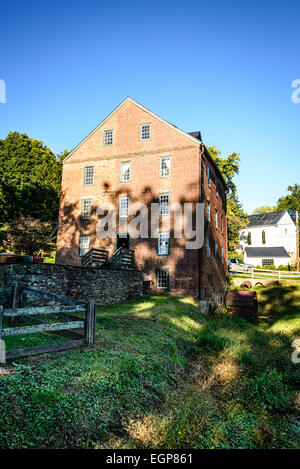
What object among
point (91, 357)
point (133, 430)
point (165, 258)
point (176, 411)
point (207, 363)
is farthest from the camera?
point (165, 258)

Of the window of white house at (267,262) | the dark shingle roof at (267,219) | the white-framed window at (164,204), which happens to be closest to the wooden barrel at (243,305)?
the white-framed window at (164,204)

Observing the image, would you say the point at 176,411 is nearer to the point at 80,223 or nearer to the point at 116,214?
the point at 116,214

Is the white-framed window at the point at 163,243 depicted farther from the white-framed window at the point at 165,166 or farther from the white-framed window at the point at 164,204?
the white-framed window at the point at 165,166

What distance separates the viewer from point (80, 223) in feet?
82.4

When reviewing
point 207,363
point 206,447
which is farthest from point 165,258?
point 206,447

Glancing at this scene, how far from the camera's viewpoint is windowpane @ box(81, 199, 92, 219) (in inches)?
985

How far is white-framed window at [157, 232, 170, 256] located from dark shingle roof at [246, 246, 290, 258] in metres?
36.4

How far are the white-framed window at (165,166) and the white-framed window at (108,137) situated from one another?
513 centimetres

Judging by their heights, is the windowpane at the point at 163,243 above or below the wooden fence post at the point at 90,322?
above

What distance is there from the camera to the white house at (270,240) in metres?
51.9

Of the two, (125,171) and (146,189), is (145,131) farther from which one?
(146,189)

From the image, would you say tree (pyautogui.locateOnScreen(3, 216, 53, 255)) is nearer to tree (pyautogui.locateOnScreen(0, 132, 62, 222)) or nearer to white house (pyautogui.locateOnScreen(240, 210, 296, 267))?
tree (pyautogui.locateOnScreen(0, 132, 62, 222))

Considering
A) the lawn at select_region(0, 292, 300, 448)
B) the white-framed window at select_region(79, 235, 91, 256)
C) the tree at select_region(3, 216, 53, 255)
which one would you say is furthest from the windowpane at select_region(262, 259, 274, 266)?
the lawn at select_region(0, 292, 300, 448)
